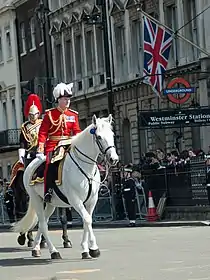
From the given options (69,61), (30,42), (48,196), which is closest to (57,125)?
(48,196)

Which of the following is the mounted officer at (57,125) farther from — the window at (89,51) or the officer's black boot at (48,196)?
the window at (89,51)

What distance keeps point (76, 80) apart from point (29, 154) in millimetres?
36469

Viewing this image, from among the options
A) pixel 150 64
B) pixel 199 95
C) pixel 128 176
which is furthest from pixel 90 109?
pixel 128 176

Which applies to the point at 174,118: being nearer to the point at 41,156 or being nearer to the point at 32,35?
the point at 41,156

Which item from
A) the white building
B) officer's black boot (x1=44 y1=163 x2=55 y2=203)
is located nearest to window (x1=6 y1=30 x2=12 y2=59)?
the white building

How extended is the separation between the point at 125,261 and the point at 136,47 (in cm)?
3311

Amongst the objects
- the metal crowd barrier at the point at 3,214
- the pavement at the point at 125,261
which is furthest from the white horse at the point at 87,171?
the metal crowd barrier at the point at 3,214

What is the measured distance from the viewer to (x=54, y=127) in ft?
52.6

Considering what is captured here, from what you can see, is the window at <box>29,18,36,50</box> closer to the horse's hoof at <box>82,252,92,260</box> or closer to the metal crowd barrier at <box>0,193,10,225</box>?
the metal crowd barrier at <box>0,193,10,225</box>

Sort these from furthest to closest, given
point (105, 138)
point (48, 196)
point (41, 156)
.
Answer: point (41, 156), point (48, 196), point (105, 138)

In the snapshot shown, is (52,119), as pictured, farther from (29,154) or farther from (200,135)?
(200,135)

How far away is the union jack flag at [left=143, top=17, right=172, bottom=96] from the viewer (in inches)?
1359

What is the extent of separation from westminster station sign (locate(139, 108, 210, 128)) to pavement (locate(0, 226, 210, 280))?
9502 millimetres

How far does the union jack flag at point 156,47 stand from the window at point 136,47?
11.2 m
